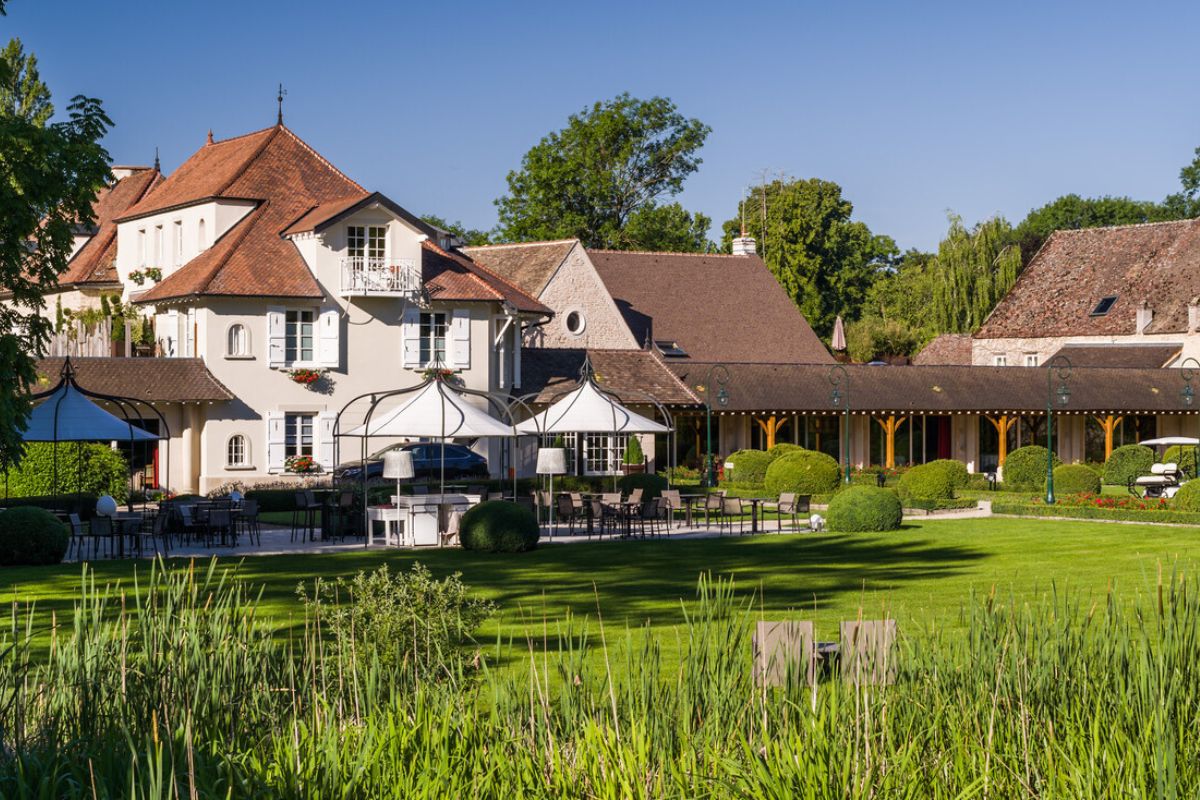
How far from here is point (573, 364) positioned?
147 feet

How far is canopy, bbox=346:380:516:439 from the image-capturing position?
80.4 ft

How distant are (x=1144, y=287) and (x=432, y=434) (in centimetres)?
4098

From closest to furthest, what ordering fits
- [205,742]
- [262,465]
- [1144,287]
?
1. [205,742]
2. [262,465]
3. [1144,287]

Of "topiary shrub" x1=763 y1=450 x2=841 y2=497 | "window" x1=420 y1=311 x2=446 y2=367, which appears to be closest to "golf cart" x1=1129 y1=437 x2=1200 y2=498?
"topiary shrub" x1=763 y1=450 x2=841 y2=497

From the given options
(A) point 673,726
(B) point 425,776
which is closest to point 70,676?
(B) point 425,776

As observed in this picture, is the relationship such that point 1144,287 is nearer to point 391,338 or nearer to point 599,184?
point 599,184

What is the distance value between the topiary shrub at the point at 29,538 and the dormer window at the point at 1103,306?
150ft

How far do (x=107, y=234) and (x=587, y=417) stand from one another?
2456cm

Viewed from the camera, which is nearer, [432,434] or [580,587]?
[580,587]

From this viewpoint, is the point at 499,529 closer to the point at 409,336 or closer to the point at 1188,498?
the point at 1188,498

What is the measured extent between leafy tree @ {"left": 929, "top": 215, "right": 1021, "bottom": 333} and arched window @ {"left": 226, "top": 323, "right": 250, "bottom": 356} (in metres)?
41.4

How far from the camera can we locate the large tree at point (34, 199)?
17.8 meters

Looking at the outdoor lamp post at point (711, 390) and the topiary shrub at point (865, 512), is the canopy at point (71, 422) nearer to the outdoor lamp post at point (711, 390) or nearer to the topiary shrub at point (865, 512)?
the topiary shrub at point (865, 512)

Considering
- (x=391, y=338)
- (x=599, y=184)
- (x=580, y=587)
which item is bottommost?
(x=580, y=587)
